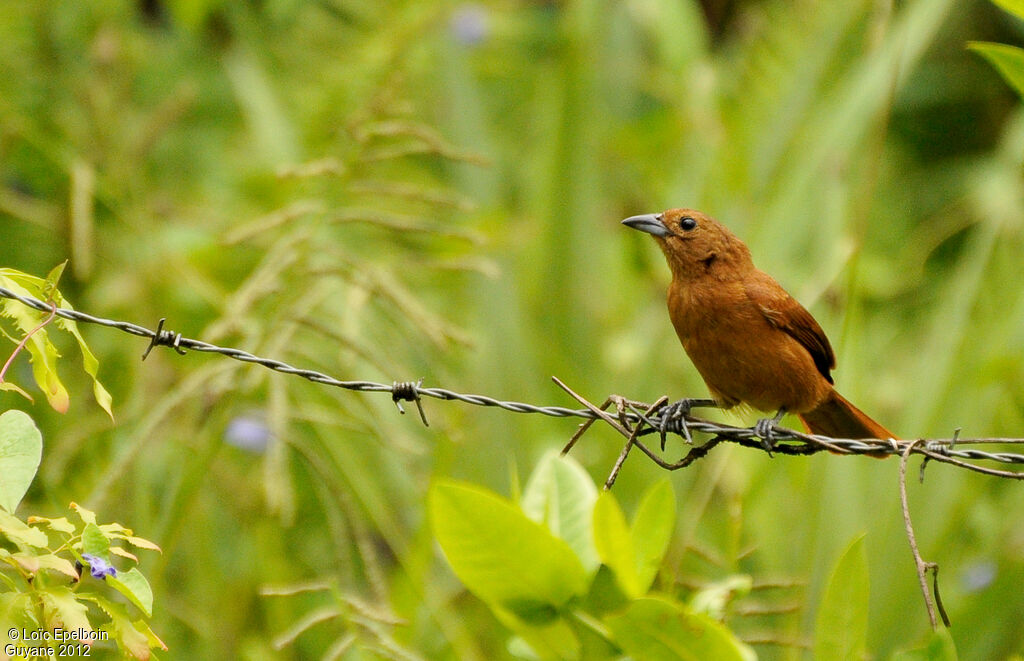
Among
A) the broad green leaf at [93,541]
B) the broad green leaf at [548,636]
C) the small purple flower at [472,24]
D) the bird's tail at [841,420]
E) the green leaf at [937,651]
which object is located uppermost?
the small purple flower at [472,24]

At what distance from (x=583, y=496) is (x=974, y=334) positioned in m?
2.07

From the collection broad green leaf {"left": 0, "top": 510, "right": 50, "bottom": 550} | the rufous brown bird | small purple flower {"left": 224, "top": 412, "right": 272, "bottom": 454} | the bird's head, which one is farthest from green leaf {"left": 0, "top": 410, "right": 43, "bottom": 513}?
small purple flower {"left": 224, "top": 412, "right": 272, "bottom": 454}

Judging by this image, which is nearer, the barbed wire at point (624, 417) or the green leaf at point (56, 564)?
the green leaf at point (56, 564)

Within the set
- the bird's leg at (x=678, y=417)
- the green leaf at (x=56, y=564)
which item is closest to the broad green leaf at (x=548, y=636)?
the bird's leg at (x=678, y=417)

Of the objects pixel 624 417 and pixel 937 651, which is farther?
pixel 624 417

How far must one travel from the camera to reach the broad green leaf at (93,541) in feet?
4.99

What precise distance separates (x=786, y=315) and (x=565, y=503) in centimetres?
91

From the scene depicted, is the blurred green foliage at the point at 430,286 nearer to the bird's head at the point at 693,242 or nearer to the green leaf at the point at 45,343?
the bird's head at the point at 693,242

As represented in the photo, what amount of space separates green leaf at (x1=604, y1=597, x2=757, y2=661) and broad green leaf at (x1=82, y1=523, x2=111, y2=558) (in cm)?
93

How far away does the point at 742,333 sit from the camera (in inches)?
115

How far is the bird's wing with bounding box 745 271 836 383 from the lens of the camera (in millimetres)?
2996

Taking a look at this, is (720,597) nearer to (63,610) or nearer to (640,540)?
(640,540)

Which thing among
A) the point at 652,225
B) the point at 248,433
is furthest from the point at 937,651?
the point at 248,433

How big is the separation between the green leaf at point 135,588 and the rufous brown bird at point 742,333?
1501 mm
